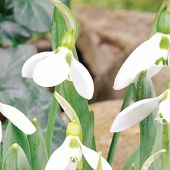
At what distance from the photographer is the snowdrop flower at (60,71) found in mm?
1207

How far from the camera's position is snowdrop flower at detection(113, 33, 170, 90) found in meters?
1.24

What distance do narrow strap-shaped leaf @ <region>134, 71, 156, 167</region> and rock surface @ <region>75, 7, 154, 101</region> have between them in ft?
6.45

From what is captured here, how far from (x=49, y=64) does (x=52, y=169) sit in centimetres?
17

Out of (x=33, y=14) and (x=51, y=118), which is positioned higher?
(x=51, y=118)

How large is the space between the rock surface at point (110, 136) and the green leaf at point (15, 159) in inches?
36.2

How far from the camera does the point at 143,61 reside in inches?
48.8

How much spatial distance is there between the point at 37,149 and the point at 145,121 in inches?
8.4

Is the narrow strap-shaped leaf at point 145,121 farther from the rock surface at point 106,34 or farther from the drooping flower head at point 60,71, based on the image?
the rock surface at point 106,34

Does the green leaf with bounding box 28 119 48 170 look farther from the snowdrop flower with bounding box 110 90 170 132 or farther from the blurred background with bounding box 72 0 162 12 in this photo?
the blurred background with bounding box 72 0 162 12

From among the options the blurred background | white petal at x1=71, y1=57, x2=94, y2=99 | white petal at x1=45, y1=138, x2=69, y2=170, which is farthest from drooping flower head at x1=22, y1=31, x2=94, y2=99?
the blurred background

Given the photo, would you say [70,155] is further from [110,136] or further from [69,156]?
[110,136]

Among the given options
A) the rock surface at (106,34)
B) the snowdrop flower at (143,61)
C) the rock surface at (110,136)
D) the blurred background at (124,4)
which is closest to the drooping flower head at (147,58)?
the snowdrop flower at (143,61)

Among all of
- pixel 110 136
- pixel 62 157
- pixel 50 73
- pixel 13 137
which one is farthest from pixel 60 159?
pixel 110 136

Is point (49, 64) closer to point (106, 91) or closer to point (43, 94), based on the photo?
point (43, 94)
